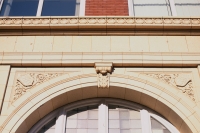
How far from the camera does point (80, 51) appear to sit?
688 cm

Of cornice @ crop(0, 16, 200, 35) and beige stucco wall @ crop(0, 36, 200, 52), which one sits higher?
cornice @ crop(0, 16, 200, 35)

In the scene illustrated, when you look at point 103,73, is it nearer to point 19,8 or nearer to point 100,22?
point 100,22

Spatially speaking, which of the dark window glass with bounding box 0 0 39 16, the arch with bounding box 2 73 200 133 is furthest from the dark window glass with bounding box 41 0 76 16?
the arch with bounding box 2 73 200 133

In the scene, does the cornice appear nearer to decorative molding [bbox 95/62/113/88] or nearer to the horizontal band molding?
the horizontal band molding

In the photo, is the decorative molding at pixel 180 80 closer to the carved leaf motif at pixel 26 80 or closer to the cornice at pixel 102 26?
the cornice at pixel 102 26

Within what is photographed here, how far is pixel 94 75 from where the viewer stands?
655 centimetres

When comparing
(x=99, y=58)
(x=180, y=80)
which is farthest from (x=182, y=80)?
(x=99, y=58)

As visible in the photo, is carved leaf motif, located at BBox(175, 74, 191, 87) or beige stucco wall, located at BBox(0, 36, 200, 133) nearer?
beige stucco wall, located at BBox(0, 36, 200, 133)

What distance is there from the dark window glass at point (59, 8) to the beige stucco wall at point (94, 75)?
1282mm

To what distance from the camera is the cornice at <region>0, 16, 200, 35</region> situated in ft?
23.3

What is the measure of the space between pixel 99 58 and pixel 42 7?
2.78m

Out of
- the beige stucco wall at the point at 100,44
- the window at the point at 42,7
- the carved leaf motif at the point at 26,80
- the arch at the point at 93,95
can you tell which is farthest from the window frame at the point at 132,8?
the carved leaf motif at the point at 26,80

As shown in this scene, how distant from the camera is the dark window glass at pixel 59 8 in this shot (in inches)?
322

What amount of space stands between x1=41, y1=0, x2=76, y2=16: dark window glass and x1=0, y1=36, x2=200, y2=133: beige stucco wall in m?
1.28
